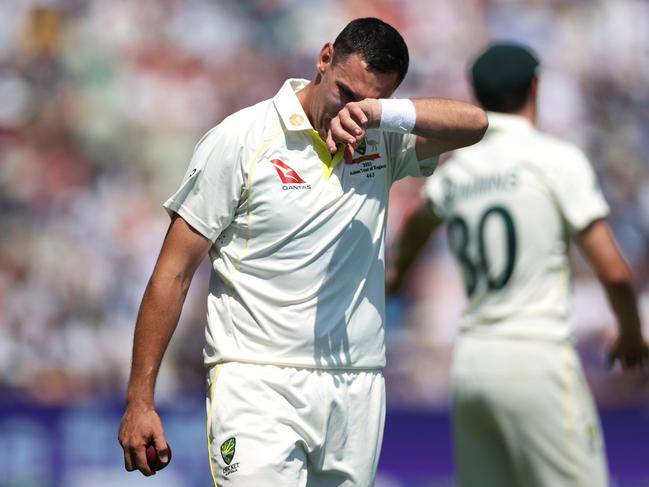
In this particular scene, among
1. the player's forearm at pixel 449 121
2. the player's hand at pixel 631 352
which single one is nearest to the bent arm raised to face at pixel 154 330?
the player's forearm at pixel 449 121

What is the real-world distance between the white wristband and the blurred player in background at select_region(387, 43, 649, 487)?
3.89 feet

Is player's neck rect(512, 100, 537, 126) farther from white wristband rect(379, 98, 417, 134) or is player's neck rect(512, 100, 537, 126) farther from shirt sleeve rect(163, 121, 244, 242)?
shirt sleeve rect(163, 121, 244, 242)

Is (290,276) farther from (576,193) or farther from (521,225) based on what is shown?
(576,193)

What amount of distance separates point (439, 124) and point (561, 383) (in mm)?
1403

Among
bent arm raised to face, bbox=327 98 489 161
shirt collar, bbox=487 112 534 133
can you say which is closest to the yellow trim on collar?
bent arm raised to face, bbox=327 98 489 161

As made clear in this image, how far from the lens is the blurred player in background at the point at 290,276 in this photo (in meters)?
3.47

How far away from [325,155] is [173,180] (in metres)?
5.76

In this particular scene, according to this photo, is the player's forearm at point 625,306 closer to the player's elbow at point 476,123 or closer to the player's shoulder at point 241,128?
the player's elbow at point 476,123

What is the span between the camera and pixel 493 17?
10.2 m

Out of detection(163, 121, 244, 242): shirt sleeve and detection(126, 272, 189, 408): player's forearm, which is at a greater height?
detection(163, 121, 244, 242): shirt sleeve

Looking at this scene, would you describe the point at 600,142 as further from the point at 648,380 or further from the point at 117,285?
the point at 117,285

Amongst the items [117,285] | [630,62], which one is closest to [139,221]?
[117,285]

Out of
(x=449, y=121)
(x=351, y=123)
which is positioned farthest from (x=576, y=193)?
(x=351, y=123)

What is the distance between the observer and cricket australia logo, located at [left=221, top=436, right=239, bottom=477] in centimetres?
346
